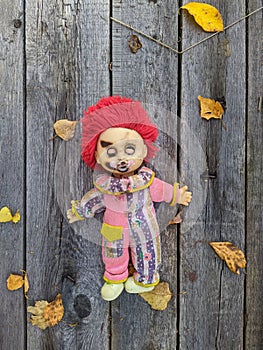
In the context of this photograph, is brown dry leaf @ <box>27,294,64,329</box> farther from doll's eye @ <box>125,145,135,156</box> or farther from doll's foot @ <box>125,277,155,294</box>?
doll's eye @ <box>125,145,135,156</box>

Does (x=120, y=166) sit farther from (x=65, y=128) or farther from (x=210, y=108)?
(x=210, y=108)

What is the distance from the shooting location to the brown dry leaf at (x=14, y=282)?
1.62 meters

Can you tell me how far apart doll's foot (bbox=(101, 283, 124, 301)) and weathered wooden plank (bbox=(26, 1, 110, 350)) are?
96mm

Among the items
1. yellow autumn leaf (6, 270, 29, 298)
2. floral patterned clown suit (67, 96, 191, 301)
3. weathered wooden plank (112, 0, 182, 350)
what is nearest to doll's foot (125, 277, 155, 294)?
floral patterned clown suit (67, 96, 191, 301)

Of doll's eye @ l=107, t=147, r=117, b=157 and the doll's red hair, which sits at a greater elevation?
the doll's red hair

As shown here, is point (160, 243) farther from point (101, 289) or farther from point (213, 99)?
point (213, 99)

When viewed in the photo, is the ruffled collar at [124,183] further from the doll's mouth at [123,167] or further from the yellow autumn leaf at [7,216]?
the yellow autumn leaf at [7,216]

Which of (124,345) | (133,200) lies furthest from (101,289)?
(133,200)

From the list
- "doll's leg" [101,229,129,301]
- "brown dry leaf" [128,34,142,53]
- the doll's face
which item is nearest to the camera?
the doll's face

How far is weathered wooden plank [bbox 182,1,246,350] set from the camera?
62.9 inches

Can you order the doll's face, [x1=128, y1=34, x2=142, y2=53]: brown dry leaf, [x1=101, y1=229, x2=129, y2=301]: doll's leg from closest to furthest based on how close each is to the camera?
the doll's face, [x1=101, y1=229, x2=129, y2=301]: doll's leg, [x1=128, y1=34, x2=142, y2=53]: brown dry leaf

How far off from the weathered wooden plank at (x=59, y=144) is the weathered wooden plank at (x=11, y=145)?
35 millimetres

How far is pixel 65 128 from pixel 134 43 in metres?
0.45

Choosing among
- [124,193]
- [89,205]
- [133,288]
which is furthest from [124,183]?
[133,288]
